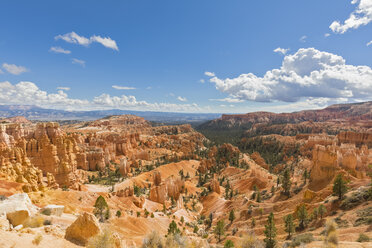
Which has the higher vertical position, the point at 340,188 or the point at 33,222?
the point at 33,222

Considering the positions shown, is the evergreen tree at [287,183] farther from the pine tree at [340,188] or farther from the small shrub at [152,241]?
the small shrub at [152,241]

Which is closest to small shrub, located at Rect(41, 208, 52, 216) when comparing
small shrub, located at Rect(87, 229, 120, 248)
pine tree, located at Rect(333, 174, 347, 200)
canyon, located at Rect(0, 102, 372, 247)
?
canyon, located at Rect(0, 102, 372, 247)

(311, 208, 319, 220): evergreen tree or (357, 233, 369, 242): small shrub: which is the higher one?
(357, 233, 369, 242): small shrub

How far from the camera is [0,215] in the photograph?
38.3ft

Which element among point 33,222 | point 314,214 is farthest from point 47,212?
point 314,214

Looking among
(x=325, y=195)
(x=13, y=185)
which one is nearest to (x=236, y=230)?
(x=325, y=195)

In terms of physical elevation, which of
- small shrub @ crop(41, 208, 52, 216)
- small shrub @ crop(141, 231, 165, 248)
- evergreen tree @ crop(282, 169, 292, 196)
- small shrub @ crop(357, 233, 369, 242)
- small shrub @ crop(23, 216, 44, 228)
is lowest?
evergreen tree @ crop(282, 169, 292, 196)

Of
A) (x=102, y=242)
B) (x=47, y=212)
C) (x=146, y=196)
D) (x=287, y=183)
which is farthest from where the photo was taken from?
(x=146, y=196)

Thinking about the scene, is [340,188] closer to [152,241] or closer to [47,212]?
[152,241]

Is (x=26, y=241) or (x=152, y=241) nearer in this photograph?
(x=26, y=241)

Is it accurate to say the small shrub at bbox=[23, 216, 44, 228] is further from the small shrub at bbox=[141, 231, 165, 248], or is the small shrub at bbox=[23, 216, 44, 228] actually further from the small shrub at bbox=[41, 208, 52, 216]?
the small shrub at bbox=[141, 231, 165, 248]

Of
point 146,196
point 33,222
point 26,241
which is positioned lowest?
point 146,196

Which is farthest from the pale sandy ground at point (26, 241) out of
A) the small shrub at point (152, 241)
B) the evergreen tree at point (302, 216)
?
the evergreen tree at point (302, 216)

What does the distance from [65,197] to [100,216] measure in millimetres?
8246
